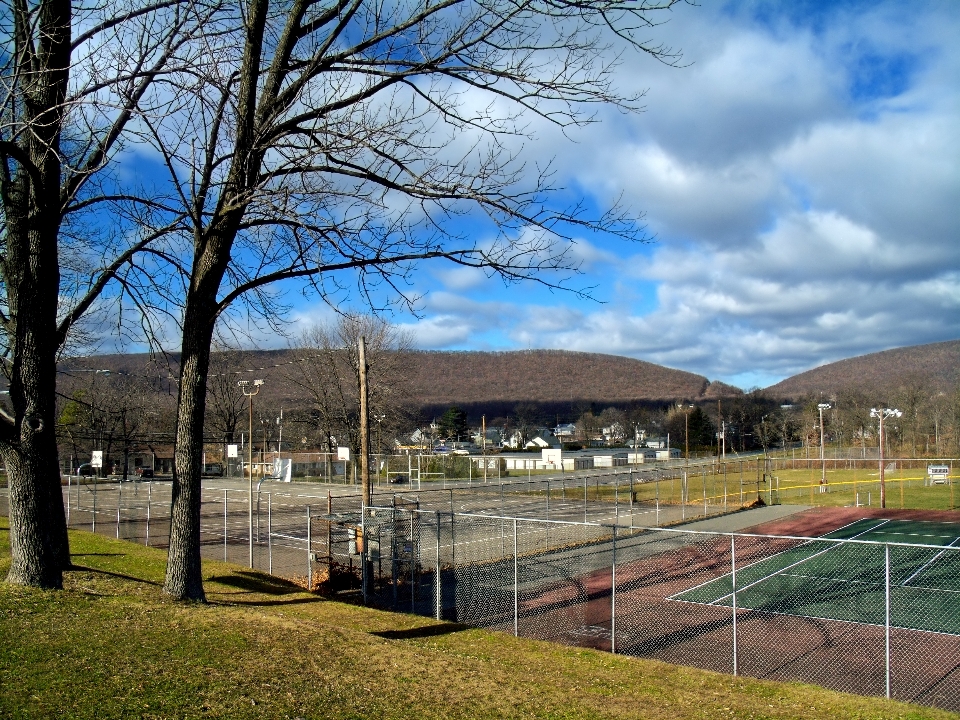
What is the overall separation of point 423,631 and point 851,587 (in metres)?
13.9

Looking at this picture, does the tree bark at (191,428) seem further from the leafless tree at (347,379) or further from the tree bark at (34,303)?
the leafless tree at (347,379)

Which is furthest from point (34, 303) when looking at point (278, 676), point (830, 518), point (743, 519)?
point (830, 518)

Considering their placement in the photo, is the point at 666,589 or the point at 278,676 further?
the point at 666,589

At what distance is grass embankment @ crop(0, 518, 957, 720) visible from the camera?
5746 mm

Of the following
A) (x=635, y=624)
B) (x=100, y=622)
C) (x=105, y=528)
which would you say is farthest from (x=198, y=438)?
(x=105, y=528)

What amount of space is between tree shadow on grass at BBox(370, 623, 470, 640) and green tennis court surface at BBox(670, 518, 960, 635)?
6600mm

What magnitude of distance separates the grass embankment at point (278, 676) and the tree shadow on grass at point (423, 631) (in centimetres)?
184

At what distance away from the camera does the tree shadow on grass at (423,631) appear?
12023mm

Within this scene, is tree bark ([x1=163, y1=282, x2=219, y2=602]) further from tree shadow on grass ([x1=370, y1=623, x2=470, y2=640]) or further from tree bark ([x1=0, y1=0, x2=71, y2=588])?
tree shadow on grass ([x1=370, y1=623, x2=470, y2=640])

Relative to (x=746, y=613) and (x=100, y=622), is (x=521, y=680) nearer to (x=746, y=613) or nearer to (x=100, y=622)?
(x=100, y=622)

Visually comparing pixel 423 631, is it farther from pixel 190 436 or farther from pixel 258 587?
pixel 190 436

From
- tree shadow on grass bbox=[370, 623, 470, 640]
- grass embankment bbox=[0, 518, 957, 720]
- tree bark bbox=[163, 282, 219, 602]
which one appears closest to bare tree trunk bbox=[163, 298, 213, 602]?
tree bark bbox=[163, 282, 219, 602]

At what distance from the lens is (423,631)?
12.8 metres

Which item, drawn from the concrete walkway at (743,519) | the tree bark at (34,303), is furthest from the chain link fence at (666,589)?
the tree bark at (34,303)
